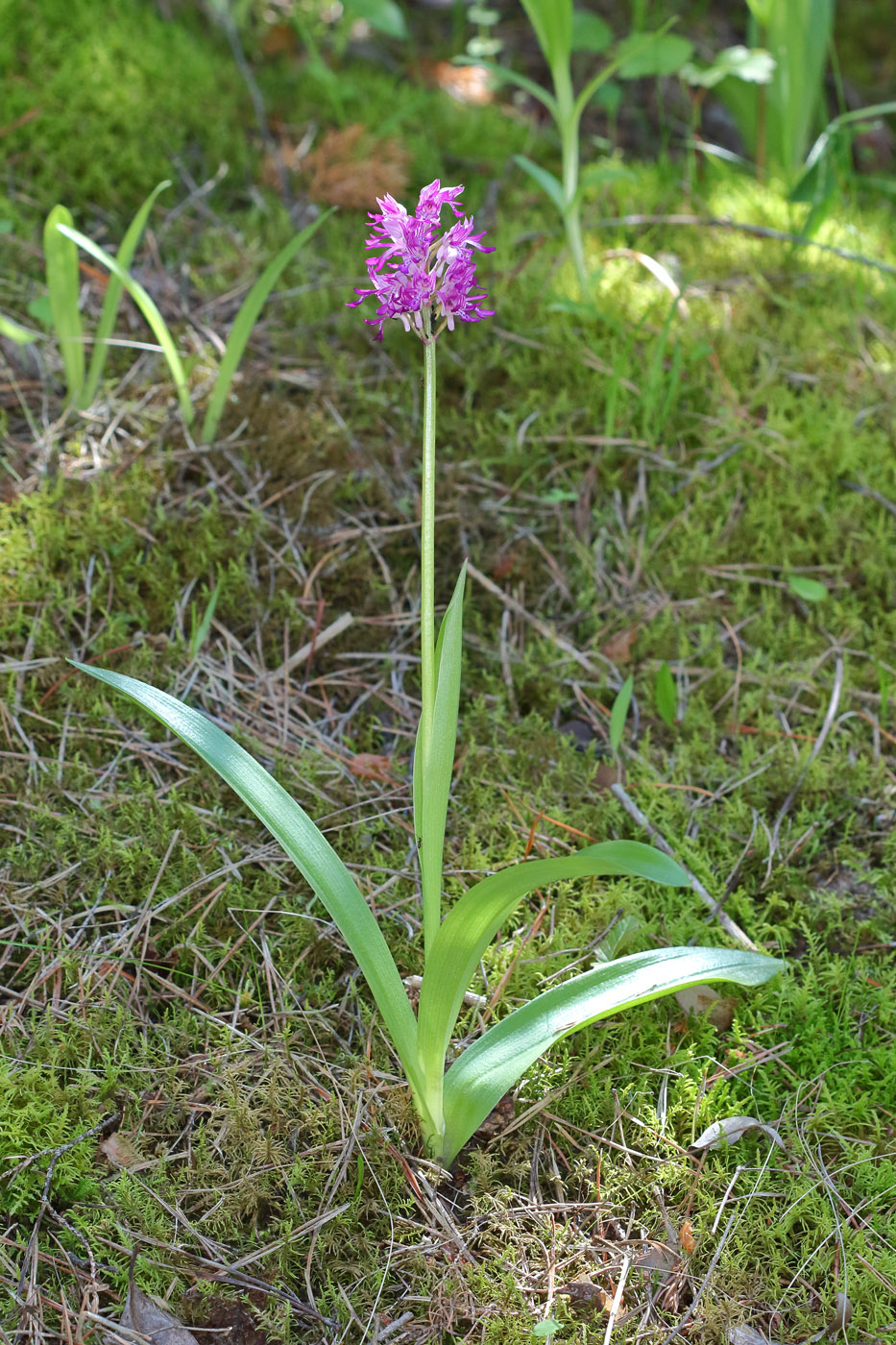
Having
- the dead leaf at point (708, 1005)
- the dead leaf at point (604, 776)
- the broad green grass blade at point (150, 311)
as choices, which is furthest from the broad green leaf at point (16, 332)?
the dead leaf at point (708, 1005)

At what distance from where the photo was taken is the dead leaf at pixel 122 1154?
1.34 metres

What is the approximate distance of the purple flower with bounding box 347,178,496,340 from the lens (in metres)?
1.19

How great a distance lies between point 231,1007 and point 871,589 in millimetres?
1648

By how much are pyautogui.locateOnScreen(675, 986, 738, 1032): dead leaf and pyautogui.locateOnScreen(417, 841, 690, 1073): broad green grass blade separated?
342mm

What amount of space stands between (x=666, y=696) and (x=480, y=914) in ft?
2.91

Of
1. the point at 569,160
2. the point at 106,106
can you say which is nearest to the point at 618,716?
the point at 569,160

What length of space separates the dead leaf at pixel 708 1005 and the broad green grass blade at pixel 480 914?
0.34 metres

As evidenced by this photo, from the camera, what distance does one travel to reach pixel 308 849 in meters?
1.32

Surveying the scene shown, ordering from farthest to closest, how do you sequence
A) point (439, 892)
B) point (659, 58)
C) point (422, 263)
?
point (659, 58) → point (439, 892) → point (422, 263)

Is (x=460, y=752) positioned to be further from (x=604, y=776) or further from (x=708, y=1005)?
(x=708, y=1005)

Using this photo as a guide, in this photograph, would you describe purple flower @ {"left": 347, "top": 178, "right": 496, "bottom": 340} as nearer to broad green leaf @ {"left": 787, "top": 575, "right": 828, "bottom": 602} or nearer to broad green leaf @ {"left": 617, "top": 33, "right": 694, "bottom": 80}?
broad green leaf @ {"left": 787, "top": 575, "right": 828, "bottom": 602}

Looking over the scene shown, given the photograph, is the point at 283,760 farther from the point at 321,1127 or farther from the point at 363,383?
the point at 363,383

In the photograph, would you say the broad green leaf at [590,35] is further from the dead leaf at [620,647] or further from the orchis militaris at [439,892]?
the orchis militaris at [439,892]

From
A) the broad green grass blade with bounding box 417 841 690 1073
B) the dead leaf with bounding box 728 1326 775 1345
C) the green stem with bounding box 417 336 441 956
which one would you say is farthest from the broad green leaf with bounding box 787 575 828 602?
the dead leaf with bounding box 728 1326 775 1345
